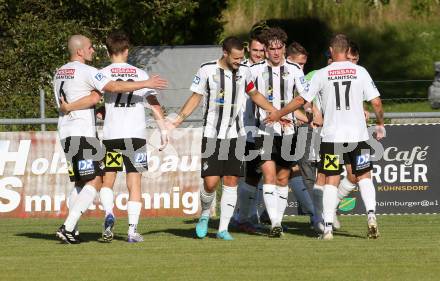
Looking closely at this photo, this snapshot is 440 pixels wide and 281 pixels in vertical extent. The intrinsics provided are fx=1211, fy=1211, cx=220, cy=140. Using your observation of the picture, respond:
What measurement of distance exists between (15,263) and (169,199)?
233 inches

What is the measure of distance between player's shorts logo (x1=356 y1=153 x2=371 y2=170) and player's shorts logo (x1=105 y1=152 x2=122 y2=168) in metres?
2.57

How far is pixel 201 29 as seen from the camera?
1297 inches

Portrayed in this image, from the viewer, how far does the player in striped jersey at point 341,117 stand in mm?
12891

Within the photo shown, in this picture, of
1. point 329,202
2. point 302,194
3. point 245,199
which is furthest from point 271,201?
point 302,194

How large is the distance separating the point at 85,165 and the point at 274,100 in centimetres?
231

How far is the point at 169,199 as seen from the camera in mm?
17062

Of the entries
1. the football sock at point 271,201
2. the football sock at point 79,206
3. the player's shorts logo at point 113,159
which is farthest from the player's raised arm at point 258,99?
the football sock at point 79,206

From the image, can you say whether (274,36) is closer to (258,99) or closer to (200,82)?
(258,99)

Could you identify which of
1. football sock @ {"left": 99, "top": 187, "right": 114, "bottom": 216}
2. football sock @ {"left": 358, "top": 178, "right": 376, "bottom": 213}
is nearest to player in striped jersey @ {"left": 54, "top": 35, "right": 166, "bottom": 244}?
football sock @ {"left": 99, "top": 187, "right": 114, "bottom": 216}

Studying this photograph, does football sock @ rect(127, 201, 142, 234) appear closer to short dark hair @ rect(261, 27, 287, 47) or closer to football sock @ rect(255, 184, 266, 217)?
short dark hair @ rect(261, 27, 287, 47)

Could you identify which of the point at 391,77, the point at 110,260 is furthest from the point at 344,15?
the point at 110,260

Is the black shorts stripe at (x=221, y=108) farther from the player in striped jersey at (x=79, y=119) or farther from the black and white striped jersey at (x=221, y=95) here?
the player in striped jersey at (x=79, y=119)

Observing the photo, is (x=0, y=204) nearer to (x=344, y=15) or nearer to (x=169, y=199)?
(x=169, y=199)

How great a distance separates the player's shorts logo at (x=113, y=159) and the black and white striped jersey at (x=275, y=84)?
1758 millimetres
